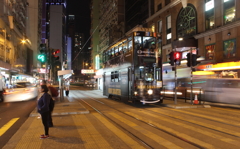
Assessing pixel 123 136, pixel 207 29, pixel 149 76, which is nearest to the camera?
pixel 123 136

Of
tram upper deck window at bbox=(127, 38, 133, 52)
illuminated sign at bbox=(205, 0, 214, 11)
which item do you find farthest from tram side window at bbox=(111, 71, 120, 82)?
illuminated sign at bbox=(205, 0, 214, 11)

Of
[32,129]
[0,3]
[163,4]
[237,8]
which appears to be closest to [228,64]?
[237,8]

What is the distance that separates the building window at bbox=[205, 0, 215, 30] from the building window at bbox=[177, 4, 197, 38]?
184 centimetres

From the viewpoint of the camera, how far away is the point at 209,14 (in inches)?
966

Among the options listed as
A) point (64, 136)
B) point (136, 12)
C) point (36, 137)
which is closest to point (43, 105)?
point (36, 137)

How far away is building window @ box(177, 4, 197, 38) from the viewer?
89.0ft

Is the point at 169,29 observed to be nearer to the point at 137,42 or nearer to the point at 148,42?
the point at 148,42

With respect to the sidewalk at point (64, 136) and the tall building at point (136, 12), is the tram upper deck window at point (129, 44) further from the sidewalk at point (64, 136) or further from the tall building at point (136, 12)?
the tall building at point (136, 12)

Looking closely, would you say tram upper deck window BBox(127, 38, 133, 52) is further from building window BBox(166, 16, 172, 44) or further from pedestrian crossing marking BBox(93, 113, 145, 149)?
building window BBox(166, 16, 172, 44)

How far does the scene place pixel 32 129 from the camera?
24.3 feet

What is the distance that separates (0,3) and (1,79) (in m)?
20.0

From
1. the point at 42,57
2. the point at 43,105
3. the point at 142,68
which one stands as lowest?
the point at 43,105

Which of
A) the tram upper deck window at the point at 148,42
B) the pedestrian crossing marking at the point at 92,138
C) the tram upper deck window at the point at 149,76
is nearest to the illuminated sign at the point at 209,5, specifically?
the tram upper deck window at the point at 148,42

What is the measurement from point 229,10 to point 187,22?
687cm
